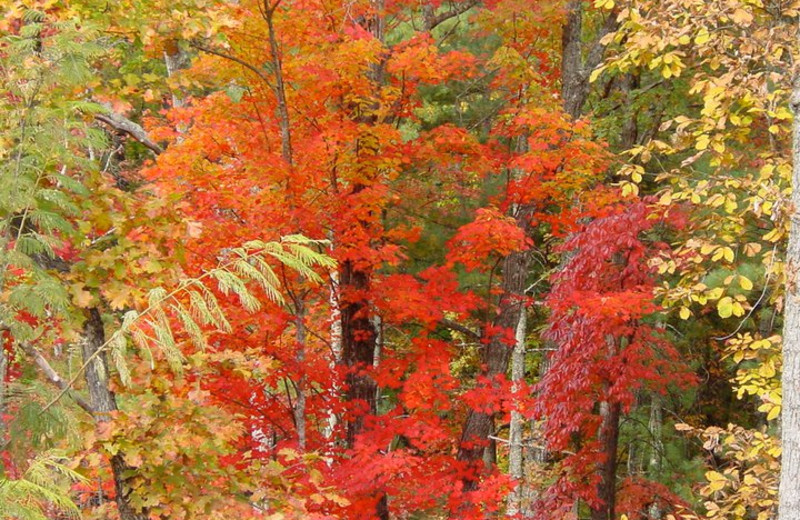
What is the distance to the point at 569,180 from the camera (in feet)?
27.9

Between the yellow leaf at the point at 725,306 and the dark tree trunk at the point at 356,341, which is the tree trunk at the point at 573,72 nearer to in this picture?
the dark tree trunk at the point at 356,341

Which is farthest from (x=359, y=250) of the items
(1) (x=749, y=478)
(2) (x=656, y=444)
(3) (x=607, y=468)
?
(2) (x=656, y=444)

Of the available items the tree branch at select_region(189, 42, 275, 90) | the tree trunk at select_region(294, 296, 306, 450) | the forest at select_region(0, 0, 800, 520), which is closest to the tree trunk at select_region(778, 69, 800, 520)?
the forest at select_region(0, 0, 800, 520)

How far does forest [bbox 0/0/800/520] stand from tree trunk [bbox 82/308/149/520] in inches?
0.9

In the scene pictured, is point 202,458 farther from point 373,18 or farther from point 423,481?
point 373,18

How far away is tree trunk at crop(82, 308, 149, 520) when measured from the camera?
4.39 m

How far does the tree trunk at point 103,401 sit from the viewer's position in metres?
4.39

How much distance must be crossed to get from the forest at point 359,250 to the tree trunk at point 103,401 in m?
0.02

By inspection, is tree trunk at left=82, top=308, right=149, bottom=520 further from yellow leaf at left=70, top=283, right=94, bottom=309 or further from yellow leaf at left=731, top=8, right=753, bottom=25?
yellow leaf at left=731, top=8, right=753, bottom=25

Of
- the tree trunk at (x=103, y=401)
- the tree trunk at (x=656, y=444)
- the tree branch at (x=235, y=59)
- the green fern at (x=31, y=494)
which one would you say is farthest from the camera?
the tree trunk at (x=656, y=444)

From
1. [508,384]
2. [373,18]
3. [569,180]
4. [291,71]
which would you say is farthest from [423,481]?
[373,18]

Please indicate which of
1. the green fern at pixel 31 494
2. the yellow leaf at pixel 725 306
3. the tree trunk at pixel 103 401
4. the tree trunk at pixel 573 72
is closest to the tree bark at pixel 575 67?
the tree trunk at pixel 573 72

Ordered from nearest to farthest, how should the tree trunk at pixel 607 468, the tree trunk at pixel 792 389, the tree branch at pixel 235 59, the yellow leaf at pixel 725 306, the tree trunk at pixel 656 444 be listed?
the tree trunk at pixel 792 389 < the yellow leaf at pixel 725 306 < the tree branch at pixel 235 59 < the tree trunk at pixel 607 468 < the tree trunk at pixel 656 444

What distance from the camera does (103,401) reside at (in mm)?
4504
